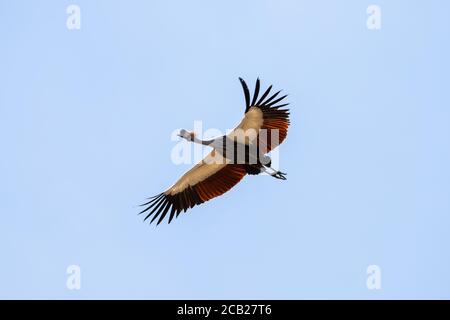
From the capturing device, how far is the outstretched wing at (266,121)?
2053 centimetres

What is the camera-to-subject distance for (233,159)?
69.7ft

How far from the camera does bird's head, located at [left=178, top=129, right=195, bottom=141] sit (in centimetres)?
2119

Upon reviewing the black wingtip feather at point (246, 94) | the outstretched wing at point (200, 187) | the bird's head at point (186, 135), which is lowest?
the outstretched wing at point (200, 187)

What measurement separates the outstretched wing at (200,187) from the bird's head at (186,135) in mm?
714

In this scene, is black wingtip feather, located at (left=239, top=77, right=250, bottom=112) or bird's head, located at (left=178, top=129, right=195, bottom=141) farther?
bird's head, located at (left=178, top=129, right=195, bottom=141)

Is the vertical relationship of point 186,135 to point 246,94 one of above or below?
below

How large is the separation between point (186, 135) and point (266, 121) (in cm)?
205

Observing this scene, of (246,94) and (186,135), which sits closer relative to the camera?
(246,94)

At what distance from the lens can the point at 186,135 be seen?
21.2 metres
